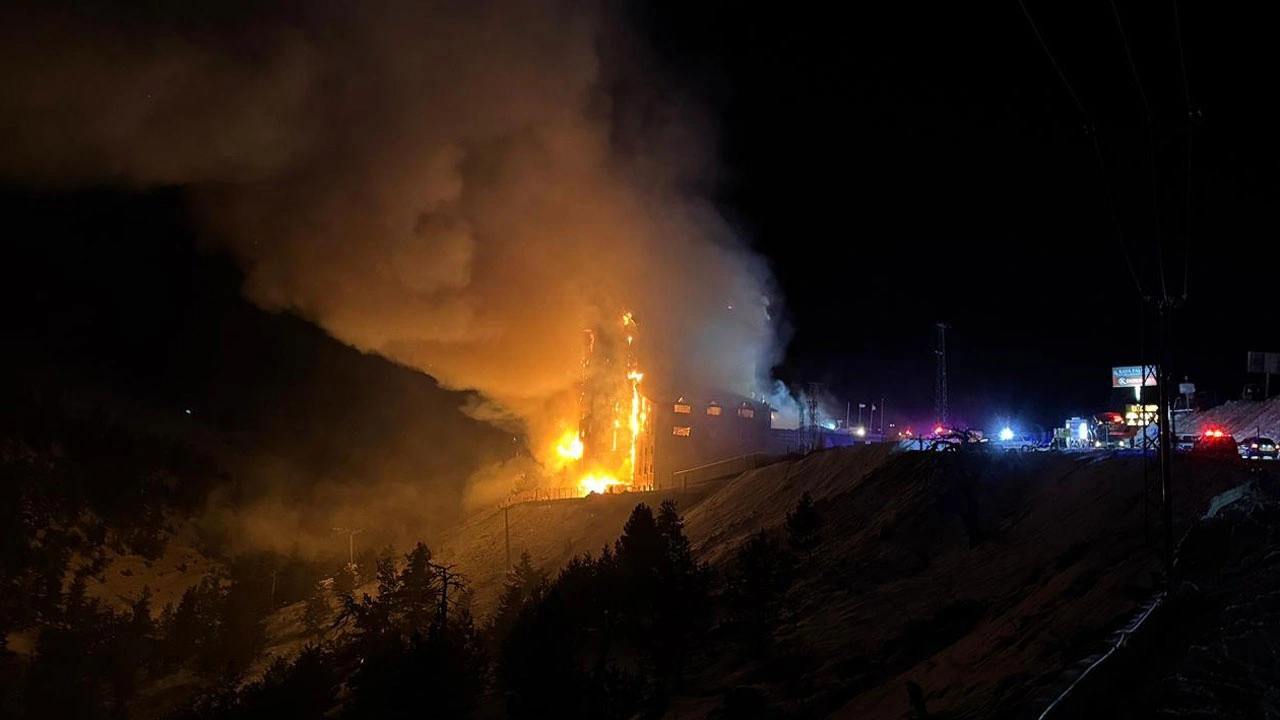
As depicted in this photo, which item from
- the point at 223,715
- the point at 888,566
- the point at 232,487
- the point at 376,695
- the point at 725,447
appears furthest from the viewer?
the point at 232,487

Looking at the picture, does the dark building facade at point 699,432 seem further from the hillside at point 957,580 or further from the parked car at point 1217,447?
the parked car at point 1217,447

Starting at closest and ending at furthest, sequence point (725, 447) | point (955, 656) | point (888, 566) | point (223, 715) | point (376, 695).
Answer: point (955, 656) < point (376, 695) < point (888, 566) < point (223, 715) < point (725, 447)

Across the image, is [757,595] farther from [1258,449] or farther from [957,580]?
[1258,449]

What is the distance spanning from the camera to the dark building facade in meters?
77.4

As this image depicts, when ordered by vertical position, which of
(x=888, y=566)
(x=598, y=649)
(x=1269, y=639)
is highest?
(x=1269, y=639)

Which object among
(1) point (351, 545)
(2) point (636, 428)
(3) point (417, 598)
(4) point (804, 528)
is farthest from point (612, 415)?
(4) point (804, 528)

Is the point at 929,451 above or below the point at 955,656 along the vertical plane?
above

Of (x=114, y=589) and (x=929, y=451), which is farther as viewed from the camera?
(x=114, y=589)

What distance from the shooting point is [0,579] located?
78.7 m

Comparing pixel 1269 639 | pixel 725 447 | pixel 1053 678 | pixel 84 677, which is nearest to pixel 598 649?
pixel 1053 678

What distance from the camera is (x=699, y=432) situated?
7794cm

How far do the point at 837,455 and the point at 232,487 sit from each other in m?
96.7

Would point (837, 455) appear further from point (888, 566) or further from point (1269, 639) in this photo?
point (1269, 639)

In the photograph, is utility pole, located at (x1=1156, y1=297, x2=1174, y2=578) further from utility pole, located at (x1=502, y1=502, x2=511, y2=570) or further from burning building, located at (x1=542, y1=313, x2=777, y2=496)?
burning building, located at (x1=542, y1=313, x2=777, y2=496)
